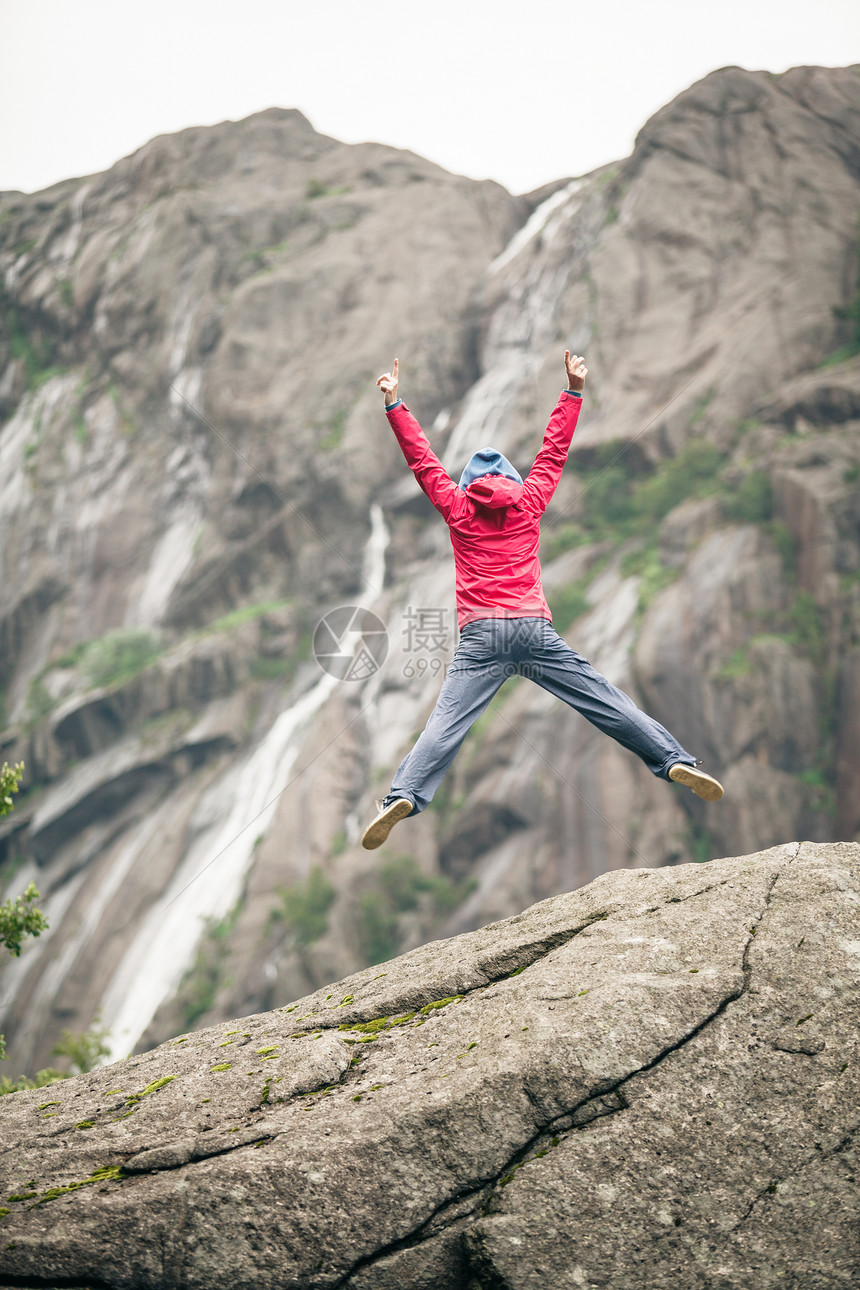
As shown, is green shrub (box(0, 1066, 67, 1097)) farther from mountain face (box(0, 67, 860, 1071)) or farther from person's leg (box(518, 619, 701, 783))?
mountain face (box(0, 67, 860, 1071))

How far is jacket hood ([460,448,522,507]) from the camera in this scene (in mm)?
6070

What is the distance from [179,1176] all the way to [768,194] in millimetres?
38156

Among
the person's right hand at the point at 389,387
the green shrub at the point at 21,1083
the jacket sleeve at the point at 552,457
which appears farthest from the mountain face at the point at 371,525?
the person's right hand at the point at 389,387

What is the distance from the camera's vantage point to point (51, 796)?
128 ft

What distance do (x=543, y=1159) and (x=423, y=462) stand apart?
3980 millimetres

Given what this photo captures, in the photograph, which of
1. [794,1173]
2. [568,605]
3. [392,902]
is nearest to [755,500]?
[568,605]

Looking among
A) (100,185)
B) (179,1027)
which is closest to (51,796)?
(179,1027)

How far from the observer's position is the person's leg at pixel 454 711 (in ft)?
19.0

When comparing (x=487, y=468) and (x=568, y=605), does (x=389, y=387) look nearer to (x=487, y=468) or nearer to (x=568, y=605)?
(x=487, y=468)

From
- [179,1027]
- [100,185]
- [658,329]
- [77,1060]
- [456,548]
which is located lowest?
[179,1027]

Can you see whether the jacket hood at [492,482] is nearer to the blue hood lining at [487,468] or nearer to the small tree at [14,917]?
the blue hood lining at [487,468]

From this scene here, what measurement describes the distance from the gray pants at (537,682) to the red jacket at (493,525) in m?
0.12

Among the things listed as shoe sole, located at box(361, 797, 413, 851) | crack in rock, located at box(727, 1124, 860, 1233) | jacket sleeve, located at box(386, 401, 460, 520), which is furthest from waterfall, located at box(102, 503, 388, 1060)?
crack in rock, located at box(727, 1124, 860, 1233)

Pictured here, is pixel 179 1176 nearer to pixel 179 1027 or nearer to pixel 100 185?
pixel 179 1027
